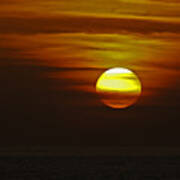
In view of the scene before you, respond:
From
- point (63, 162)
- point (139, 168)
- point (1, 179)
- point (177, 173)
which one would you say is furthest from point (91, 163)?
point (1, 179)

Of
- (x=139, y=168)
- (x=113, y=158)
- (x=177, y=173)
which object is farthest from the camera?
(x=113, y=158)

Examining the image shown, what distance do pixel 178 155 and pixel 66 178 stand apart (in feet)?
69.7

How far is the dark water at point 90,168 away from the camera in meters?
45.8

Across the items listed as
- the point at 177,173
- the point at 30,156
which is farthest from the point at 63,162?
the point at 177,173

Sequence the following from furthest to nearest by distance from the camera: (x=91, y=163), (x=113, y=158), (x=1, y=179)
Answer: (x=113, y=158)
(x=91, y=163)
(x=1, y=179)

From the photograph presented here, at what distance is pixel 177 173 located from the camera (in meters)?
48.2

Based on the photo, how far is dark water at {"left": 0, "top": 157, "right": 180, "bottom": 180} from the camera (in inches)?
1805

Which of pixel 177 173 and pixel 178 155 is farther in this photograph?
pixel 178 155

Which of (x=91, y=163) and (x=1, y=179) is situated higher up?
(x=91, y=163)

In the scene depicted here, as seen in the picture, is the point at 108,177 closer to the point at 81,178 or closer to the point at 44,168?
the point at 81,178

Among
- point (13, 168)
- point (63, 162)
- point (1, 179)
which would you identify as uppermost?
point (63, 162)

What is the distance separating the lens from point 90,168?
51.6 meters

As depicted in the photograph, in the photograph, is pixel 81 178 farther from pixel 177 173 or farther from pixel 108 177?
pixel 177 173

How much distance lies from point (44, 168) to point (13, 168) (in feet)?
4.87
